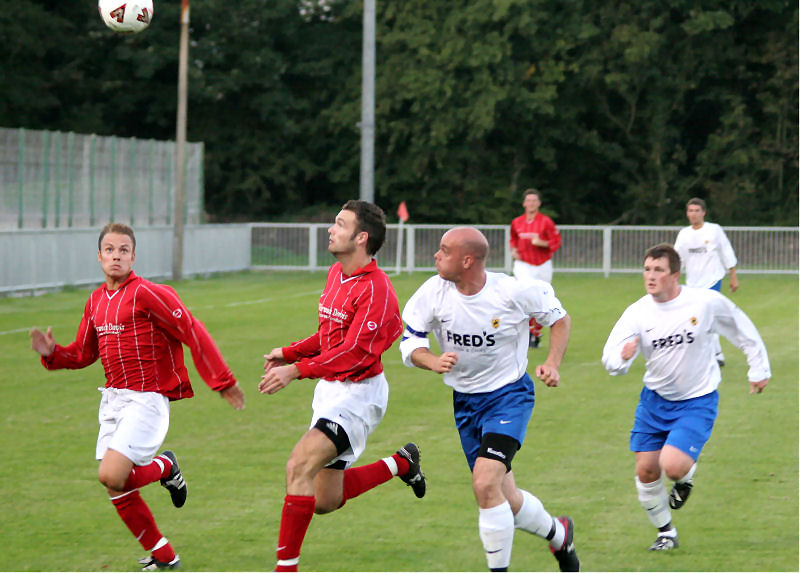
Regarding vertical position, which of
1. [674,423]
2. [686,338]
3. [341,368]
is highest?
[686,338]

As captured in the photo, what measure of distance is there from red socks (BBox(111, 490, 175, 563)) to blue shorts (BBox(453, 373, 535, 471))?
5.60 ft

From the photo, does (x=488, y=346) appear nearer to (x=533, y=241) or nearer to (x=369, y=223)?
(x=369, y=223)

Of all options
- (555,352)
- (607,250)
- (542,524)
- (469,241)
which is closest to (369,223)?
(469,241)

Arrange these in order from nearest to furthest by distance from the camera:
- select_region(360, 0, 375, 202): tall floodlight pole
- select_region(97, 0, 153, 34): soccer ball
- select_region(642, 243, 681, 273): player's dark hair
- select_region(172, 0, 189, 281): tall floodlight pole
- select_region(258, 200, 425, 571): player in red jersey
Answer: select_region(258, 200, 425, 571): player in red jersey < select_region(642, 243, 681, 273): player's dark hair < select_region(97, 0, 153, 34): soccer ball < select_region(360, 0, 375, 202): tall floodlight pole < select_region(172, 0, 189, 281): tall floodlight pole

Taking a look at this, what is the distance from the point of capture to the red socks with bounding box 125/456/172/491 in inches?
264

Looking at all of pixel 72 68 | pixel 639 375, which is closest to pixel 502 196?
pixel 72 68

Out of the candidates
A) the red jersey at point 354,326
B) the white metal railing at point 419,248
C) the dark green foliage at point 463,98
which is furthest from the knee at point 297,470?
the dark green foliage at point 463,98

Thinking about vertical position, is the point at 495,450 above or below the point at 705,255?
below

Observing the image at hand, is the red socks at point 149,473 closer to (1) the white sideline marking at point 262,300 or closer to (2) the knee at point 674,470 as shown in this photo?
(2) the knee at point 674,470

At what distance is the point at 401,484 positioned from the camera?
9.02 m

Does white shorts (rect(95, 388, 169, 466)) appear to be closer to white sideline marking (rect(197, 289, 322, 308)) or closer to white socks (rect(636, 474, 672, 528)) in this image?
white socks (rect(636, 474, 672, 528))

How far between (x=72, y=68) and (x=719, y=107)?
24.7 metres

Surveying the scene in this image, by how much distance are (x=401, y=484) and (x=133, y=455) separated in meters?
2.86

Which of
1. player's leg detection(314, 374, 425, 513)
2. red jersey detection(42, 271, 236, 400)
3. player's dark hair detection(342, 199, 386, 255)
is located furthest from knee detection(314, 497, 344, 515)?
player's dark hair detection(342, 199, 386, 255)
